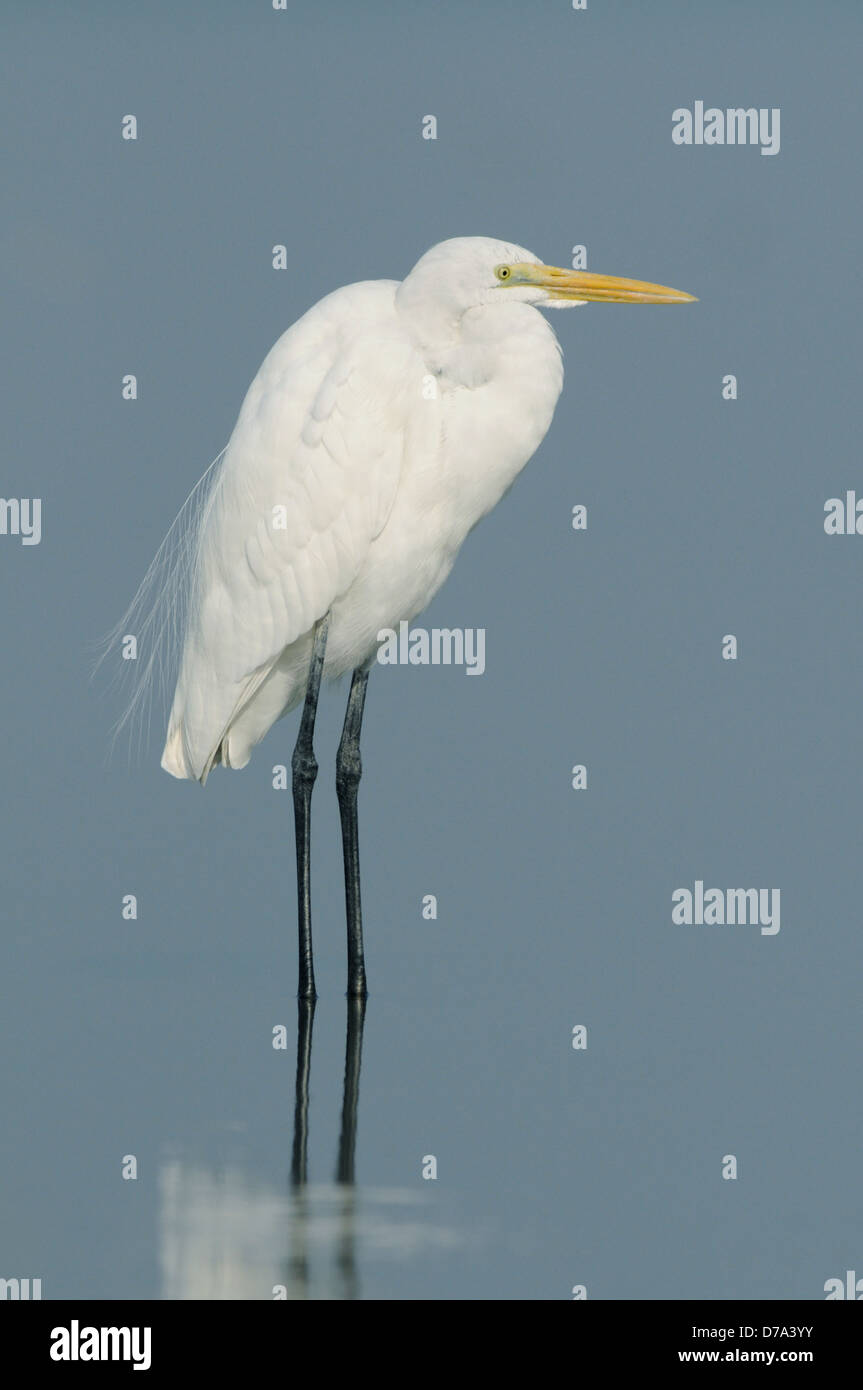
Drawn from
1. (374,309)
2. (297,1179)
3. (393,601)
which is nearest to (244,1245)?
(297,1179)

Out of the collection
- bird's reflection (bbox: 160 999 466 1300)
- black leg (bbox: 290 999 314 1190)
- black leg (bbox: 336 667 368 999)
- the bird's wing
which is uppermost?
the bird's wing

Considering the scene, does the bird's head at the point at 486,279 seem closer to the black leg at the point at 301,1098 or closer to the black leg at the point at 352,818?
the black leg at the point at 352,818

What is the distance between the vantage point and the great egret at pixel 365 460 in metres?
6.78

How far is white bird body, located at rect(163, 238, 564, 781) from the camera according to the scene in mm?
6785

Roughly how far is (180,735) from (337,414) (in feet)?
4.61

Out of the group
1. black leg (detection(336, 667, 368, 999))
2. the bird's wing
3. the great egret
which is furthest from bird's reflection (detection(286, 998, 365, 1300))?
the bird's wing

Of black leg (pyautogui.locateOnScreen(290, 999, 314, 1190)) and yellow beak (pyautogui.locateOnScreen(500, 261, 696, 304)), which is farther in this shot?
yellow beak (pyautogui.locateOnScreen(500, 261, 696, 304))

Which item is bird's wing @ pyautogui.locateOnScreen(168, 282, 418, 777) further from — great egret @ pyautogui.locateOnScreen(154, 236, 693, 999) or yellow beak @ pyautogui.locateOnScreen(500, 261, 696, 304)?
yellow beak @ pyautogui.locateOnScreen(500, 261, 696, 304)

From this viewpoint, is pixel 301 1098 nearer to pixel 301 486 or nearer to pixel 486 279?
pixel 301 486

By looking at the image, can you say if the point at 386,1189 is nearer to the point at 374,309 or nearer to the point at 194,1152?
the point at 194,1152

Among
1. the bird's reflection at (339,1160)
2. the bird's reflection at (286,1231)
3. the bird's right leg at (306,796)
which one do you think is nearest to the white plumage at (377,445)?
the bird's right leg at (306,796)

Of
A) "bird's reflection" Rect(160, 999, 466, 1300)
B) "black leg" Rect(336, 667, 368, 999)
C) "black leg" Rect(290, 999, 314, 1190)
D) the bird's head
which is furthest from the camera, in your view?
"black leg" Rect(336, 667, 368, 999)

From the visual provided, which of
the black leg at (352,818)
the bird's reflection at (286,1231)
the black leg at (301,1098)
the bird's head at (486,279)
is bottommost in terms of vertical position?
the bird's reflection at (286,1231)

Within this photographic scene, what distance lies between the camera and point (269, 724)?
7.49m
